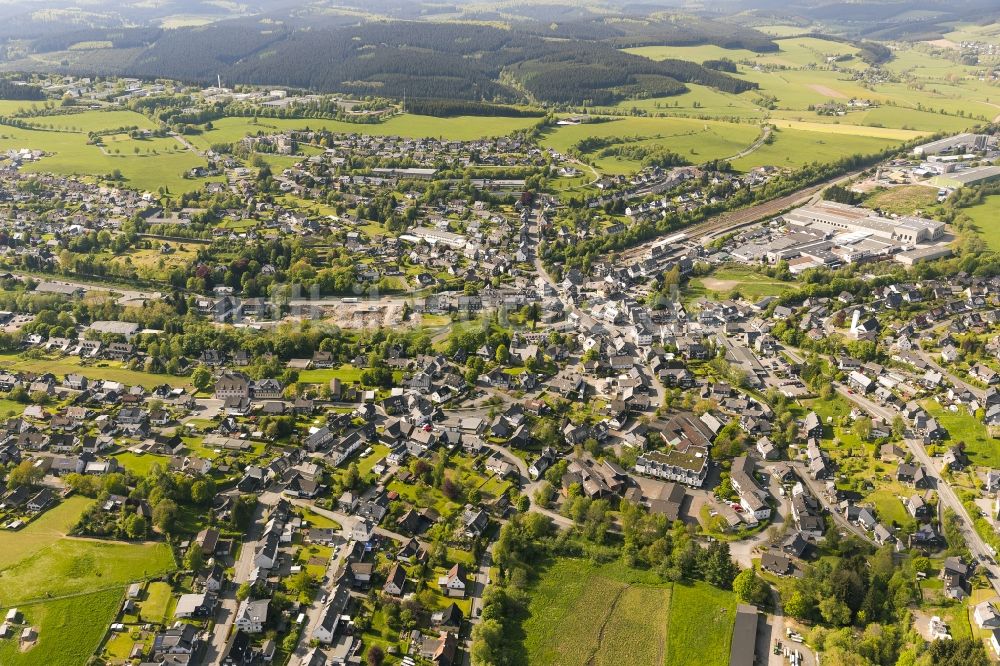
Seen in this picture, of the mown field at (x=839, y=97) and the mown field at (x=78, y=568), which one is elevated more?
the mown field at (x=839, y=97)

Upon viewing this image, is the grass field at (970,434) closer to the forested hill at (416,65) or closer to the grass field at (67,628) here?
the grass field at (67,628)

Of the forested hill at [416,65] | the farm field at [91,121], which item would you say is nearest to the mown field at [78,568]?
the farm field at [91,121]

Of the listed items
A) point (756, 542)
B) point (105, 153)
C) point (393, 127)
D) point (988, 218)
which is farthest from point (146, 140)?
point (988, 218)

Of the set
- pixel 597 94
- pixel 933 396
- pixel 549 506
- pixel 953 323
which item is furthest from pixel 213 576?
pixel 597 94

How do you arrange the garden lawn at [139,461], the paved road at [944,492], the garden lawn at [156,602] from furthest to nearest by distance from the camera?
the garden lawn at [139,461]
the paved road at [944,492]
the garden lawn at [156,602]

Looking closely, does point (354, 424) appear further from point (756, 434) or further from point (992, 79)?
point (992, 79)

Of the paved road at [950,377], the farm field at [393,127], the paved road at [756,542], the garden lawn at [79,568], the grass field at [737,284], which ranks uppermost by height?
the farm field at [393,127]
